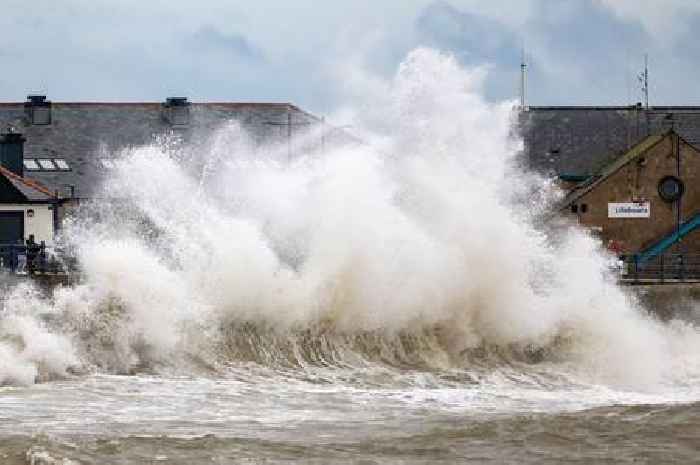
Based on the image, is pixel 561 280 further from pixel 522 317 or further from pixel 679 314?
pixel 679 314

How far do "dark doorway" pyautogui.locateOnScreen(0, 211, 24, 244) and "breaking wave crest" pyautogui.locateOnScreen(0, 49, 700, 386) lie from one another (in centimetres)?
1091

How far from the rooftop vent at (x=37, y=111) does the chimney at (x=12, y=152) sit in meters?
3.79

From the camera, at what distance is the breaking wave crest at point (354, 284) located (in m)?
24.0

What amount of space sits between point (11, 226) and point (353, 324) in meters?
17.9

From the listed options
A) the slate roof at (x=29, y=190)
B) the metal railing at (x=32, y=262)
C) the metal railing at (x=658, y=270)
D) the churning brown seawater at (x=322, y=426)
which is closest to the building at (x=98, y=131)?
the slate roof at (x=29, y=190)

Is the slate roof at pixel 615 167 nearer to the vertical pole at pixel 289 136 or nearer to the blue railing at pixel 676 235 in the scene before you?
the blue railing at pixel 676 235

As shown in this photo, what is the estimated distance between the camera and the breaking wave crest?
24031 millimetres

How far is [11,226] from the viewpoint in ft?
134

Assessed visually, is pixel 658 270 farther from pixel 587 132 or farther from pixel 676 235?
pixel 587 132

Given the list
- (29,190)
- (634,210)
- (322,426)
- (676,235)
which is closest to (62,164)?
(29,190)

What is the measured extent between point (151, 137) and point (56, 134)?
10.5 ft

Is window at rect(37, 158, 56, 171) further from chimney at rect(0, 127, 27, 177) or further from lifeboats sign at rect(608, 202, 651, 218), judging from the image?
lifeboats sign at rect(608, 202, 651, 218)

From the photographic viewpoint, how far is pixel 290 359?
24234mm

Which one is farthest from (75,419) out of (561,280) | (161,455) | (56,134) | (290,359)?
(56,134)
